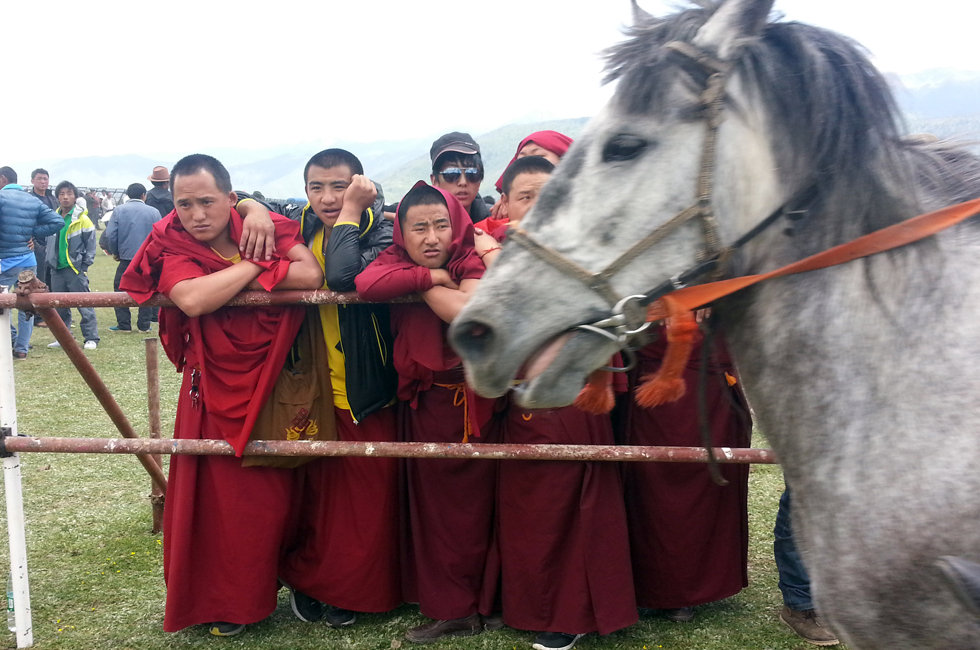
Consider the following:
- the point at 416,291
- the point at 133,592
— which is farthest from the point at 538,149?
the point at 133,592

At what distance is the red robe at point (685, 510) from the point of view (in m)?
3.37

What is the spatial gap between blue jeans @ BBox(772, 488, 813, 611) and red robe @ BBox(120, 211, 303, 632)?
7.72 ft

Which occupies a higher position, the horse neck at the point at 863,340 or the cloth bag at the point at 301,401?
the horse neck at the point at 863,340

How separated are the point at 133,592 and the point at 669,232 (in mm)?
3723

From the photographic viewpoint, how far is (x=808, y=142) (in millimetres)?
1639

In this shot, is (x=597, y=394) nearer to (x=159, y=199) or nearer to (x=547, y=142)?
(x=547, y=142)

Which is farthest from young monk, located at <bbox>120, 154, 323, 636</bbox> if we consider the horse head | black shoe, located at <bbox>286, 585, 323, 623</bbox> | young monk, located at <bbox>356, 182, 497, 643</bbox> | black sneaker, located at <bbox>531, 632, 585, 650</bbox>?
the horse head

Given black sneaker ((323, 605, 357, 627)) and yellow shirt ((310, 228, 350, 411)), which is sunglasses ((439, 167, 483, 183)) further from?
black sneaker ((323, 605, 357, 627))

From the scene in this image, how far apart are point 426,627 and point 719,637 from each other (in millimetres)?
1404

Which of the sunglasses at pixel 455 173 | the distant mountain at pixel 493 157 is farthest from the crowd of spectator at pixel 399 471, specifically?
the distant mountain at pixel 493 157

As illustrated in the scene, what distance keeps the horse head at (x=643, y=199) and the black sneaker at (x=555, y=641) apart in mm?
2094

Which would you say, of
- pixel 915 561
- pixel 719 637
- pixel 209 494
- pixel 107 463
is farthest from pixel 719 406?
pixel 107 463

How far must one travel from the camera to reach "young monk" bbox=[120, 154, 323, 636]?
3166 millimetres

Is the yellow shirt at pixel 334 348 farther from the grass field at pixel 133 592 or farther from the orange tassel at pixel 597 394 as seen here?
the orange tassel at pixel 597 394
